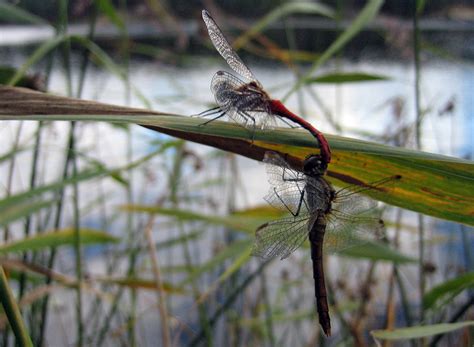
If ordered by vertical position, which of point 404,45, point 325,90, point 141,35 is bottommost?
point 404,45

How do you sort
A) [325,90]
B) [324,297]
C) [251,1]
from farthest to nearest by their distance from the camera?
[325,90] → [251,1] → [324,297]

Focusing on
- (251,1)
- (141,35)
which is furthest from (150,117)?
(141,35)

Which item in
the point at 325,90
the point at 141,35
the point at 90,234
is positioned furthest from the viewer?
the point at 141,35

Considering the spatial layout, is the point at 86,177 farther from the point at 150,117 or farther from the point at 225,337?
the point at 225,337

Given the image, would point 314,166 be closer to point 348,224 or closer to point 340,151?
point 340,151

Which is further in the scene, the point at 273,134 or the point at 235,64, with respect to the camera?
the point at 235,64

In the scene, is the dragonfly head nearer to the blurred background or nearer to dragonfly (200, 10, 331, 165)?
dragonfly (200, 10, 331, 165)

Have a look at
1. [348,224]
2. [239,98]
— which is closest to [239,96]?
[239,98]
